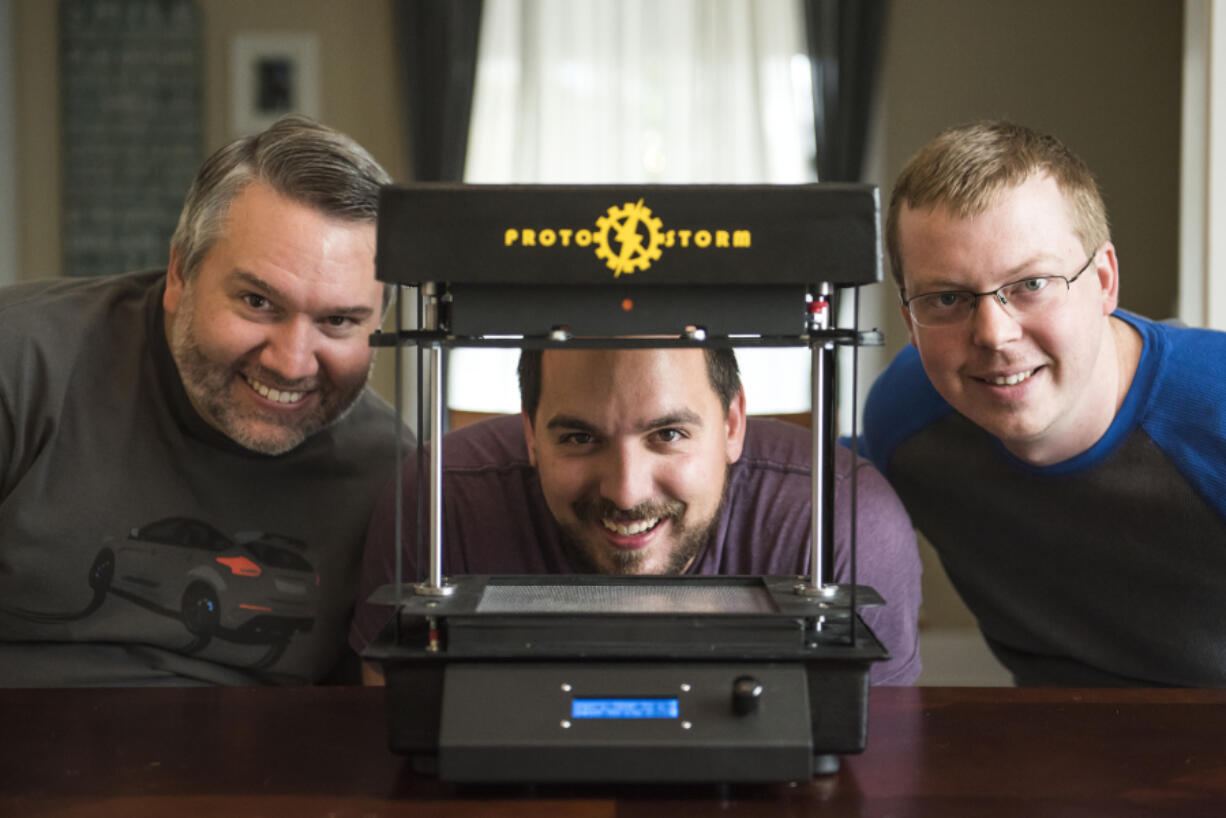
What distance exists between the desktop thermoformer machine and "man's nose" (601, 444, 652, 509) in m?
0.43

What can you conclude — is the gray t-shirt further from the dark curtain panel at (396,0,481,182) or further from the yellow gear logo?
the dark curtain panel at (396,0,481,182)

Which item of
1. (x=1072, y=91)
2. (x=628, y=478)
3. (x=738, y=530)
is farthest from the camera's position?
(x=1072, y=91)

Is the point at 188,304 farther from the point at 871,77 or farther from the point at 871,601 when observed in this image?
the point at 871,77

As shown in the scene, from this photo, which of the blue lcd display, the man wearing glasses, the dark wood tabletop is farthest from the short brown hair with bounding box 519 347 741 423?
the blue lcd display

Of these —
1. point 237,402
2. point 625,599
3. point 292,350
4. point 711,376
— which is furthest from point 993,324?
point 237,402

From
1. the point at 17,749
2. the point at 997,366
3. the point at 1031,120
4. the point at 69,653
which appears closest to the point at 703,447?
the point at 997,366

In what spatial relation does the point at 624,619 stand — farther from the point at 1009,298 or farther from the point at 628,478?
the point at 1009,298

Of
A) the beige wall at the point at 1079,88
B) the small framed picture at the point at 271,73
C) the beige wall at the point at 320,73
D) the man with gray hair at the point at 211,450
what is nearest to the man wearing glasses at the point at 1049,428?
the man with gray hair at the point at 211,450

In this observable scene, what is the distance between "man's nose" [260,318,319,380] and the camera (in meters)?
1.51

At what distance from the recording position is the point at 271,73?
4137 mm

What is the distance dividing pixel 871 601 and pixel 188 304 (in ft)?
3.59

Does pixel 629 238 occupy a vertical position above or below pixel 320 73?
below

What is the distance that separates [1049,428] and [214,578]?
112 centimetres

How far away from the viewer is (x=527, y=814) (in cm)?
81
